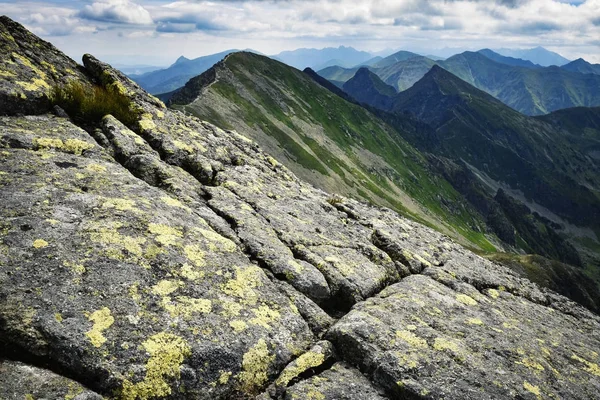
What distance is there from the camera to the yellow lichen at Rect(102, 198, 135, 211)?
410 inches

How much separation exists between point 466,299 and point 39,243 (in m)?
15.2

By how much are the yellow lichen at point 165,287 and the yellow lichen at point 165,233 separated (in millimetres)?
1421

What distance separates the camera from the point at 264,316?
959 cm

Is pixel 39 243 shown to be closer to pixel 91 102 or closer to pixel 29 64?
pixel 91 102

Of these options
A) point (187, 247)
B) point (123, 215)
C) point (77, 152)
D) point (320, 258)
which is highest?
point (77, 152)

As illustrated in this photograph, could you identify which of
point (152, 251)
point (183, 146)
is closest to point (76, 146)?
point (183, 146)

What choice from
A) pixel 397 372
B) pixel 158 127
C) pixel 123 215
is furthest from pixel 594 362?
pixel 158 127

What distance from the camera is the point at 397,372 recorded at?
9.12 metres

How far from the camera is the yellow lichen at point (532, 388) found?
978cm

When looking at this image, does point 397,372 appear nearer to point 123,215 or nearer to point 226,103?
point 123,215

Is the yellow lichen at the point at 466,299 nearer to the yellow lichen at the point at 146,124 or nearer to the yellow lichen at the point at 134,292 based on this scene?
the yellow lichen at the point at 134,292

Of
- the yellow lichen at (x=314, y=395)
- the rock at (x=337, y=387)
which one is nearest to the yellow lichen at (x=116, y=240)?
the rock at (x=337, y=387)

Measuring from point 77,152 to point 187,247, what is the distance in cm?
616

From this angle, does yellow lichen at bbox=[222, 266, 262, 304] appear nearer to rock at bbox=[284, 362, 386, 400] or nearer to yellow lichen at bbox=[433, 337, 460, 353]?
rock at bbox=[284, 362, 386, 400]
